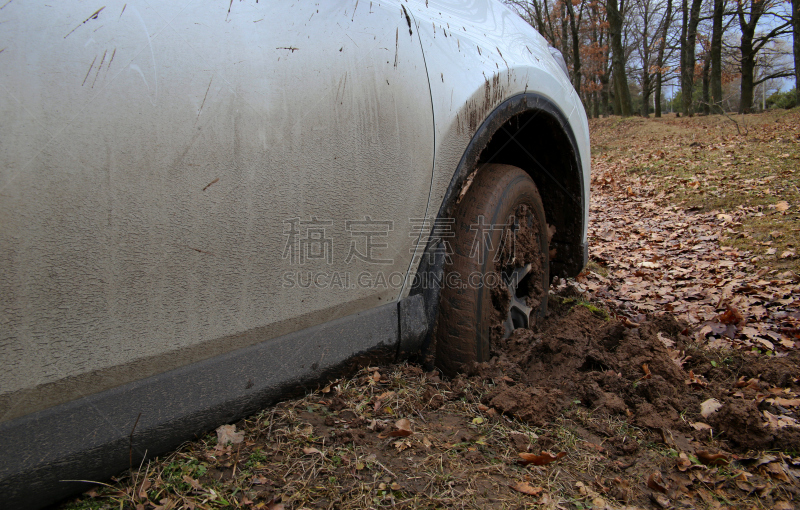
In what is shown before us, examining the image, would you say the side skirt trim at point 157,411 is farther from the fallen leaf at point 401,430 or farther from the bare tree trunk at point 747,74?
the bare tree trunk at point 747,74

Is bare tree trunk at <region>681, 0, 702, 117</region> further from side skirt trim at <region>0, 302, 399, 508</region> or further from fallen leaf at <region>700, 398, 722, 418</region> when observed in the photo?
side skirt trim at <region>0, 302, 399, 508</region>

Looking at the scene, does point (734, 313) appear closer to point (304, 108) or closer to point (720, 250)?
point (720, 250)

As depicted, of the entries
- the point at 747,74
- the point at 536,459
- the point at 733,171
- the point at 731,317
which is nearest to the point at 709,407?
the point at 536,459

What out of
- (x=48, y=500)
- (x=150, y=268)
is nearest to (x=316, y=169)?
(x=150, y=268)

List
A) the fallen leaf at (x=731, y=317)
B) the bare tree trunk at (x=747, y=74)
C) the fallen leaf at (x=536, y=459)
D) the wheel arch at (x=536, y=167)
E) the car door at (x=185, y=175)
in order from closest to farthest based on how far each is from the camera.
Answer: the car door at (x=185, y=175) → the fallen leaf at (x=536, y=459) → the wheel arch at (x=536, y=167) → the fallen leaf at (x=731, y=317) → the bare tree trunk at (x=747, y=74)

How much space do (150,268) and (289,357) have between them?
Answer: 0.52 metres

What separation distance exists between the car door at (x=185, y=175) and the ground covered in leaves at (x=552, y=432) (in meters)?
0.40

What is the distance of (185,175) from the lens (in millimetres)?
1261

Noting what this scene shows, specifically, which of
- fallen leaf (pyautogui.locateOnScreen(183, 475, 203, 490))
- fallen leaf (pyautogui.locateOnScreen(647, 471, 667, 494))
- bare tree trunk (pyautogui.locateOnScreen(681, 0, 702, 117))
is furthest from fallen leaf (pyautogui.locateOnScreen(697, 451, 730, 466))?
bare tree trunk (pyautogui.locateOnScreen(681, 0, 702, 117))

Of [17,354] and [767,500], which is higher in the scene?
[17,354]

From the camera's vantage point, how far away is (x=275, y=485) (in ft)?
4.87

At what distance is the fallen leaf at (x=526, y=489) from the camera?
1.57 meters

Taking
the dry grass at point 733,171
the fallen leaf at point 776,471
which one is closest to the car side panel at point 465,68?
the fallen leaf at point 776,471

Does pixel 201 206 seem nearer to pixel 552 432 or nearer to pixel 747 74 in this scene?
pixel 552 432
